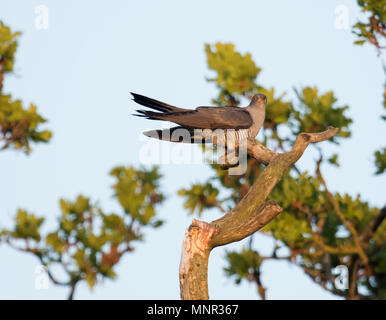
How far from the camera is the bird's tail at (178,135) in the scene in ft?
25.9

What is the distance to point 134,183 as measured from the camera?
48.7ft

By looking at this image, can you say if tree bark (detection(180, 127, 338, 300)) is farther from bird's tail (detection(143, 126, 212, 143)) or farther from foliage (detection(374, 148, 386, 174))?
foliage (detection(374, 148, 386, 174))

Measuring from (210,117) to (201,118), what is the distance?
0.64ft

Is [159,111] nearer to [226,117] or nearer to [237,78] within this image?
[226,117]

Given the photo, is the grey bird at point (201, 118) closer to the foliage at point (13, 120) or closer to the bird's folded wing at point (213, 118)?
the bird's folded wing at point (213, 118)

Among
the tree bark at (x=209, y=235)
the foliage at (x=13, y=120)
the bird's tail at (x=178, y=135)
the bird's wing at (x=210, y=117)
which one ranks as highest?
the foliage at (x=13, y=120)

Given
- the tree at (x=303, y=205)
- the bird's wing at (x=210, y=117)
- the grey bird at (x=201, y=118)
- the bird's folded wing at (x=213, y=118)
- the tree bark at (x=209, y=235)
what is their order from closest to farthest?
the tree bark at (x=209, y=235)
the grey bird at (x=201, y=118)
the bird's wing at (x=210, y=117)
the bird's folded wing at (x=213, y=118)
the tree at (x=303, y=205)

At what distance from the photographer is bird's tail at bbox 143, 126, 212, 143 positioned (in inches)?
311

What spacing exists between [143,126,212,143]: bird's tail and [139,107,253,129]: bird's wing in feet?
0.75

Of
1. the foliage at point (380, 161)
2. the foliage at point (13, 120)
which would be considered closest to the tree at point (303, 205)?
Answer: the foliage at point (380, 161)

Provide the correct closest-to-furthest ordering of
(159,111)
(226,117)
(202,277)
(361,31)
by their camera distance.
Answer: (202,277)
(159,111)
(226,117)
(361,31)

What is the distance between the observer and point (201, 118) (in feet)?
26.6
